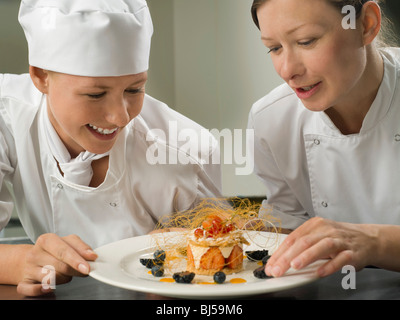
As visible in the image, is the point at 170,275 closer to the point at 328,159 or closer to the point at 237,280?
the point at 237,280

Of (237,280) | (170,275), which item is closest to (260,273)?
(237,280)

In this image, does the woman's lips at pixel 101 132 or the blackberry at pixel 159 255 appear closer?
the blackberry at pixel 159 255

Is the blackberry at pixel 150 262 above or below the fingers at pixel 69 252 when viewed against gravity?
below

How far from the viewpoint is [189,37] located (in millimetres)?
2162

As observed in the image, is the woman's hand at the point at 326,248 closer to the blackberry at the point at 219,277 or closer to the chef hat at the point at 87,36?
the blackberry at the point at 219,277

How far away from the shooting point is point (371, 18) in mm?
1182

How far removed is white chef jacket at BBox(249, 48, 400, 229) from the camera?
4.22 feet

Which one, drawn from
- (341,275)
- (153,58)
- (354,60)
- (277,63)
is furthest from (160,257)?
(153,58)

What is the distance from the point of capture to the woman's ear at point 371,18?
3.85 feet

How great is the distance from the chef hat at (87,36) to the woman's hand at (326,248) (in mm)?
495

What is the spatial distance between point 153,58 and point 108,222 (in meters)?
0.88

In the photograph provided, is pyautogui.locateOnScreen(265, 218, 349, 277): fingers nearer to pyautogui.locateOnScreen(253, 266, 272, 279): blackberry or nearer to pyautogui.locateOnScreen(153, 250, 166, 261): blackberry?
pyautogui.locateOnScreen(253, 266, 272, 279): blackberry

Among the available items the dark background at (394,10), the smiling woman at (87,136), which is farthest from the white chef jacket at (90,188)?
the dark background at (394,10)

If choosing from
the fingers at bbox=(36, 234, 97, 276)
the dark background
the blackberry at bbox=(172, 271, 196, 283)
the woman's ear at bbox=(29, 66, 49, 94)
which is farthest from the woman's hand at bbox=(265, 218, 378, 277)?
the dark background
